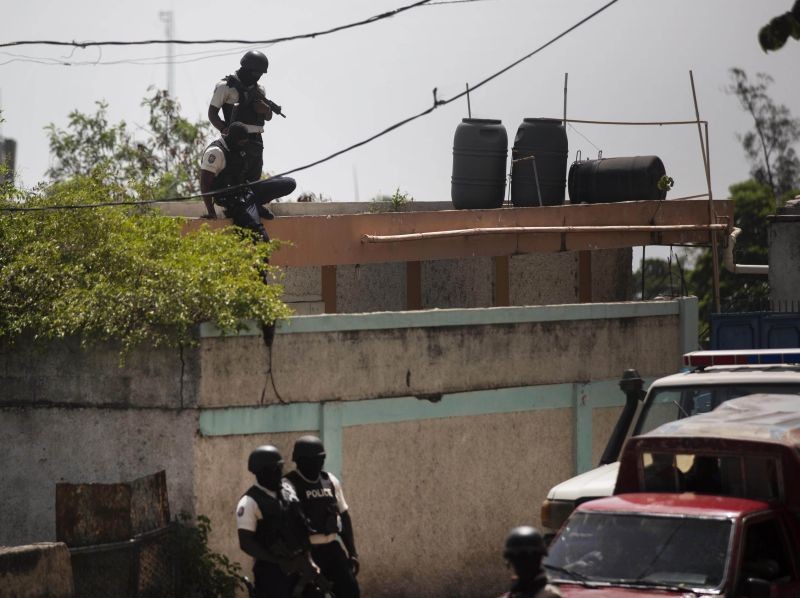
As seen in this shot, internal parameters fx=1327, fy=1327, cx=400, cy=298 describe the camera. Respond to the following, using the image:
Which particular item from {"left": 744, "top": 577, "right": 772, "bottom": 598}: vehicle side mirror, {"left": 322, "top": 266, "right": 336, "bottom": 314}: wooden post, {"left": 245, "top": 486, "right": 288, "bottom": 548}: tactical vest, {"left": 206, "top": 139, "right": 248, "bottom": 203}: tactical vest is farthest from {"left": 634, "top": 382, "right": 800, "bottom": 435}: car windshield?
{"left": 322, "top": 266, "right": 336, "bottom": 314}: wooden post

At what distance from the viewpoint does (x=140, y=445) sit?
35.6ft

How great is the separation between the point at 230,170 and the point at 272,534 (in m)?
6.55

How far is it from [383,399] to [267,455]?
3034mm

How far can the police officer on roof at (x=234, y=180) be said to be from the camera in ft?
46.4

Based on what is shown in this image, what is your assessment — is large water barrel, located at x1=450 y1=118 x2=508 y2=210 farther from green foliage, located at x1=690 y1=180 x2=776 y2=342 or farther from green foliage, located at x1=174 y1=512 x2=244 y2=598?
green foliage, located at x1=690 y1=180 x2=776 y2=342

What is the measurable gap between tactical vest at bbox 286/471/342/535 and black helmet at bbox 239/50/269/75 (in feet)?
21.3

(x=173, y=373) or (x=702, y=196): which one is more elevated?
(x=702, y=196)

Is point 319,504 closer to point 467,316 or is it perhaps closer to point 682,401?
point 682,401

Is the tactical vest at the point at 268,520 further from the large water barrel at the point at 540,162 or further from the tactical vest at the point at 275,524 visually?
the large water barrel at the point at 540,162

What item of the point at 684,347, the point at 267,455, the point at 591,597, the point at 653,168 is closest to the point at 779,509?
the point at 591,597

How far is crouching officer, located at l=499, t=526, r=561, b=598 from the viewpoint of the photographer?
6.40m

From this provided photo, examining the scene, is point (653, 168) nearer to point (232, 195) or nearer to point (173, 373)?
point (232, 195)

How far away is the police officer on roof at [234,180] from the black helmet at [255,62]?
0.67 metres

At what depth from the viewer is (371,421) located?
37.6ft
